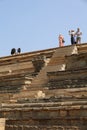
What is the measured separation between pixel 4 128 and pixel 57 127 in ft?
7.41

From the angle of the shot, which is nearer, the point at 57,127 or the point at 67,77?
the point at 57,127

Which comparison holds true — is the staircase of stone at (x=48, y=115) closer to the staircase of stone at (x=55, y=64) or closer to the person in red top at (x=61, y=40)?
the staircase of stone at (x=55, y=64)

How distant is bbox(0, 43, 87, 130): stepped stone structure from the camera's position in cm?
1112

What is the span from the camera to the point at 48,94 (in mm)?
13820

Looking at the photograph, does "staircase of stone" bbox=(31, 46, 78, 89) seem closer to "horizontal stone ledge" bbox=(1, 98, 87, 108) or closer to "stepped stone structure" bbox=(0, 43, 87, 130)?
"stepped stone structure" bbox=(0, 43, 87, 130)

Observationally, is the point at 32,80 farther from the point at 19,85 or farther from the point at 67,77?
the point at 67,77

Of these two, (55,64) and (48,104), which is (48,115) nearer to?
(48,104)

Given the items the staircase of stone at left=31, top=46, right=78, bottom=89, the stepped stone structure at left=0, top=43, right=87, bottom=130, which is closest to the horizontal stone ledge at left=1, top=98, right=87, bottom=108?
the stepped stone structure at left=0, top=43, right=87, bottom=130

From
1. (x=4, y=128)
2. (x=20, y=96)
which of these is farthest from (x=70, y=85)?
(x=4, y=128)

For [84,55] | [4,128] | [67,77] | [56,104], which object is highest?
[84,55]

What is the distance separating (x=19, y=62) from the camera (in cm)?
2159

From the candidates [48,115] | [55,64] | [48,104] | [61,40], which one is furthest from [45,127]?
[61,40]

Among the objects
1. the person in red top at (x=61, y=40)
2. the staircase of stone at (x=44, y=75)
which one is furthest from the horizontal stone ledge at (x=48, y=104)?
the person in red top at (x=61, y=40)

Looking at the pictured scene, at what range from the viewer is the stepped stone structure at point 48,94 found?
1112 centimetres
